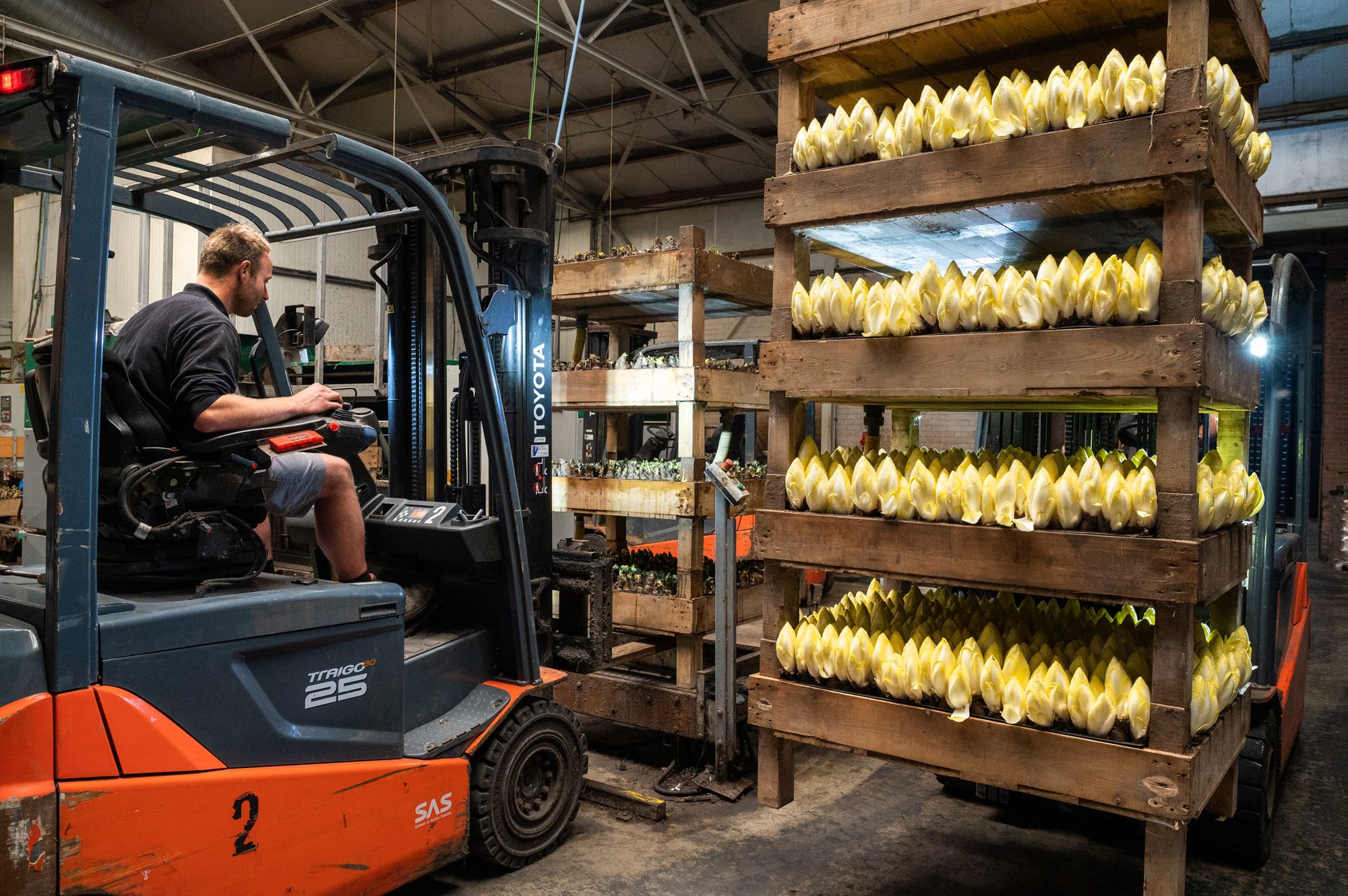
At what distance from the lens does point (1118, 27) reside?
311cm

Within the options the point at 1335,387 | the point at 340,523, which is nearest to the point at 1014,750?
the point at 340,523

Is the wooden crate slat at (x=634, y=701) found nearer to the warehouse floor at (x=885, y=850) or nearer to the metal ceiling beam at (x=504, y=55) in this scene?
the warehouse floor at (x=885, y=850)

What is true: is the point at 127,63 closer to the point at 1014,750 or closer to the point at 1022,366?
the point at 1022,366

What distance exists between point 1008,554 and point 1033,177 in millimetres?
1129

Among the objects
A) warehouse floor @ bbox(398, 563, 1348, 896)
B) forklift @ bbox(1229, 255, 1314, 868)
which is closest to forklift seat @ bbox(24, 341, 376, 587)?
warehouse floor @ bbox(398, 563, 1348, 896)

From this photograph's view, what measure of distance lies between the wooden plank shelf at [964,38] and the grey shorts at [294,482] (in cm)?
225

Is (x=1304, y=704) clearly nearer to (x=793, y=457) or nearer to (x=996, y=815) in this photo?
(x=996, y=815)

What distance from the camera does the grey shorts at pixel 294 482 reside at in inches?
137

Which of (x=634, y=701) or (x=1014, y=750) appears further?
(x=634, y=701)

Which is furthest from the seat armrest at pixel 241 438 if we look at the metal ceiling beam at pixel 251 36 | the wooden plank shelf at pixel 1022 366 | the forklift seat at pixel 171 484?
the metal ceiling beam at pixel 251 36

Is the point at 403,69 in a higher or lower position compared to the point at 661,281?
higher

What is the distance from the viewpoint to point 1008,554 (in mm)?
2865

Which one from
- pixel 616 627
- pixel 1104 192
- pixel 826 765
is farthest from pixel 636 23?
pixel 1104 192

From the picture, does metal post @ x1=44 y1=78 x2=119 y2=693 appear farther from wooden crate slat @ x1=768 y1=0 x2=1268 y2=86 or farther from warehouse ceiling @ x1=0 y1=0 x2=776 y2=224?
warehouse ceiling @ x1=0 y1=0 x2=776 y2=224
